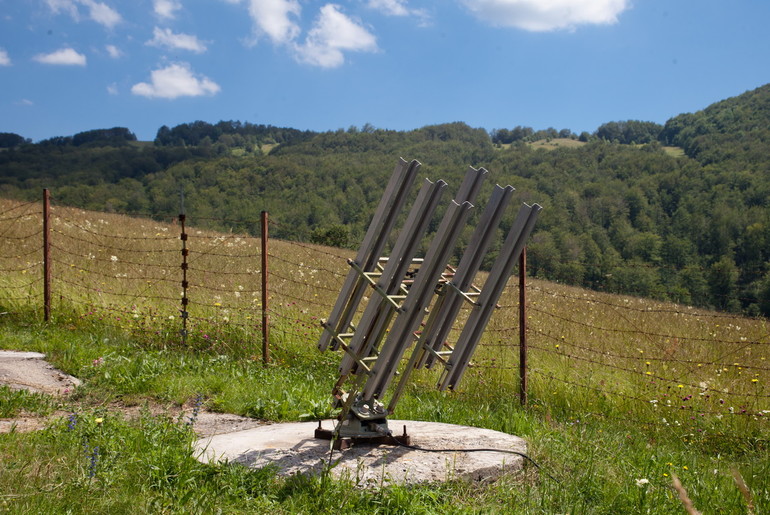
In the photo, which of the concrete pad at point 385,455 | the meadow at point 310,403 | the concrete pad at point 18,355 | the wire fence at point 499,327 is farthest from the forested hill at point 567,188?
the concrete pad at point 385,455

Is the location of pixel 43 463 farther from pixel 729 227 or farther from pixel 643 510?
pixel 729 227

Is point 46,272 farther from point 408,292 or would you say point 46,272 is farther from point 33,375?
point 408,292

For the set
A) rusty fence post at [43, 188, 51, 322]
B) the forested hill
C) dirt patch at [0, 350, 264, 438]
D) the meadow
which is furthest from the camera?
the forested hill

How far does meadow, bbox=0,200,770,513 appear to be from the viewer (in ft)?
13.1

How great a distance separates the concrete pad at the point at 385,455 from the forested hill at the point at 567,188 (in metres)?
29.3

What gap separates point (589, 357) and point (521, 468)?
419 cm

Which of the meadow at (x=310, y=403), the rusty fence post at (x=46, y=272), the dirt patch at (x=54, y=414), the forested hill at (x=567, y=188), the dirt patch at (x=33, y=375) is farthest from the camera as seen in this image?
the forested hill at (x=567, y=188)

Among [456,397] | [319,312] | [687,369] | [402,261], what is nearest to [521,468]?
[402,261]

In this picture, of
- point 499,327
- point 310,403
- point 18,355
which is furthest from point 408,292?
point 499,327

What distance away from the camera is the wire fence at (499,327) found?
6926mm

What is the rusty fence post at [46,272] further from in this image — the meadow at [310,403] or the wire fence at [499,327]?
the meadow at [310,403]

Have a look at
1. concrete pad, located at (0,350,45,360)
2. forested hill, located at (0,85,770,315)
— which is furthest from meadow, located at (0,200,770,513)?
forested hill, located at (0,85,770,315)

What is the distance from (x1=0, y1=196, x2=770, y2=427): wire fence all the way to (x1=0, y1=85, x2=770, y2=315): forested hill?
69.5 ft

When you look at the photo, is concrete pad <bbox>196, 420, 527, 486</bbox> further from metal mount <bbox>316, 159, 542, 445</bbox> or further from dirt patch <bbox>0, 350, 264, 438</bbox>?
dirt patch <bbox>0, 350, 264, 438</bbox>
